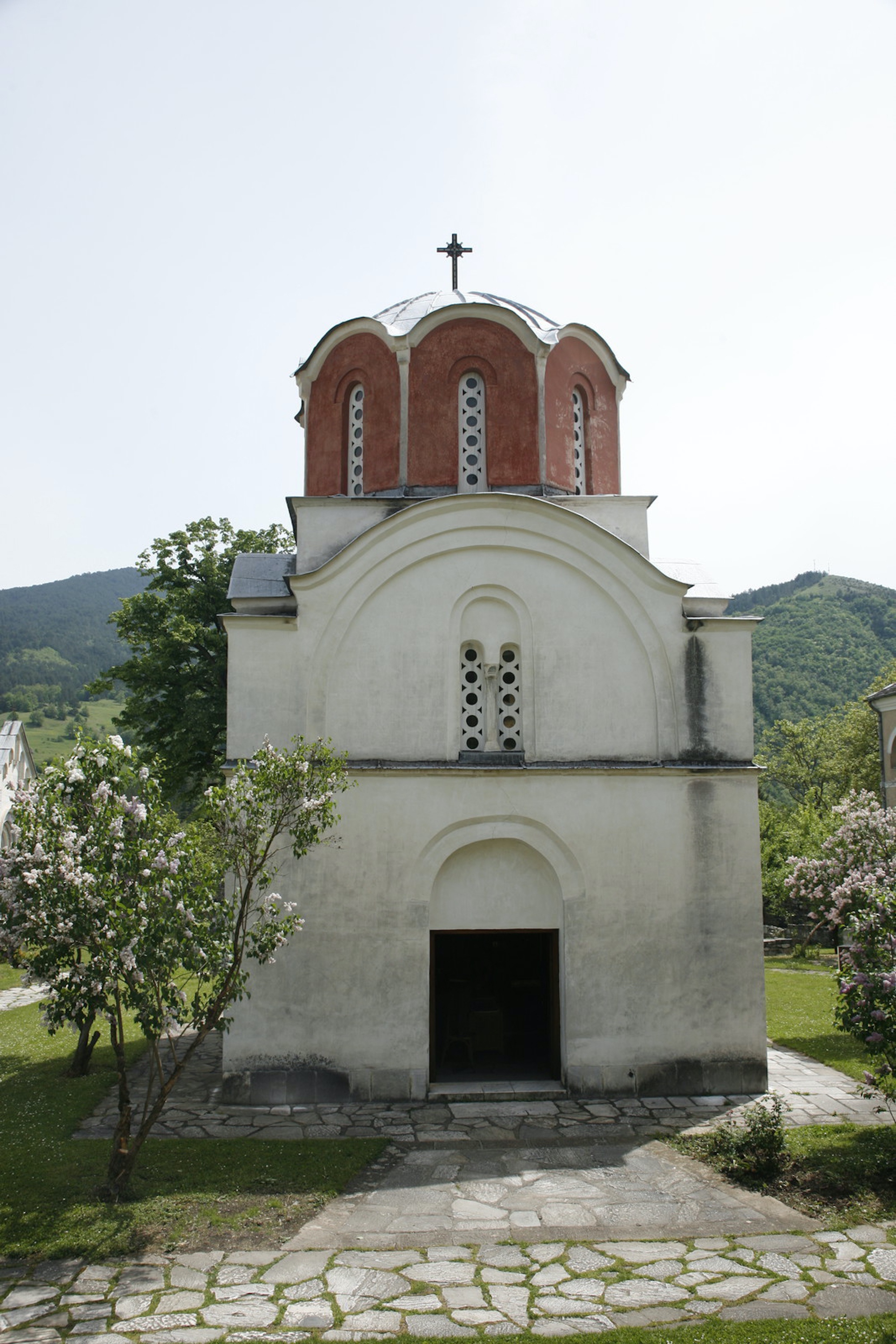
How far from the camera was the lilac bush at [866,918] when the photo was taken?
25.3 feet

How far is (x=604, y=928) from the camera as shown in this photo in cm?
1040

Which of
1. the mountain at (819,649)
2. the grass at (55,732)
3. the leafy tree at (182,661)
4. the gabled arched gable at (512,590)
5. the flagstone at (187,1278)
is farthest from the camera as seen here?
the grass at (55,732)

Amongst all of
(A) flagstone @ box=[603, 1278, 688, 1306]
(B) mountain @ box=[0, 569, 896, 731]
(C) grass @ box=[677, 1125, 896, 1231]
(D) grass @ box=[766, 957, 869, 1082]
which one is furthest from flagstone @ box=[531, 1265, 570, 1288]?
(B) mountain @ box=[0, 569, 896, 731]

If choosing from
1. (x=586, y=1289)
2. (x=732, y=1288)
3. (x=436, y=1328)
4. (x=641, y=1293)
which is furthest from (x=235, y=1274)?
(x=732, y=1288)

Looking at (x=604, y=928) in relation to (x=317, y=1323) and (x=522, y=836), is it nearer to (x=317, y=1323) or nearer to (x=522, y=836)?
(x=522, y=836)

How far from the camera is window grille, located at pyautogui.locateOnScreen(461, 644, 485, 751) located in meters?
10.9

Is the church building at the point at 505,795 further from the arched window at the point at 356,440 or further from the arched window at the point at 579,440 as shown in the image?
the arched window at the point at 579,440

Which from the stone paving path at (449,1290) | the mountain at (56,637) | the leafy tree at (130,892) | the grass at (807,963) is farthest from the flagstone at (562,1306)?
the mountain at (56,637)

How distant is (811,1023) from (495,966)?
208 inches

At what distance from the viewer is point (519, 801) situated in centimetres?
1052

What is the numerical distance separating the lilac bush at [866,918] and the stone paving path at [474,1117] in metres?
0.95

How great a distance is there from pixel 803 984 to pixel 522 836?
11.9 m

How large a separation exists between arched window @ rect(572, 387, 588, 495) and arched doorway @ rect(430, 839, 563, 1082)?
5.21 metres

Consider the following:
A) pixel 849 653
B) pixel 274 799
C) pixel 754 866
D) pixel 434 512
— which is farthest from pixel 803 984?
pixel 849 653
